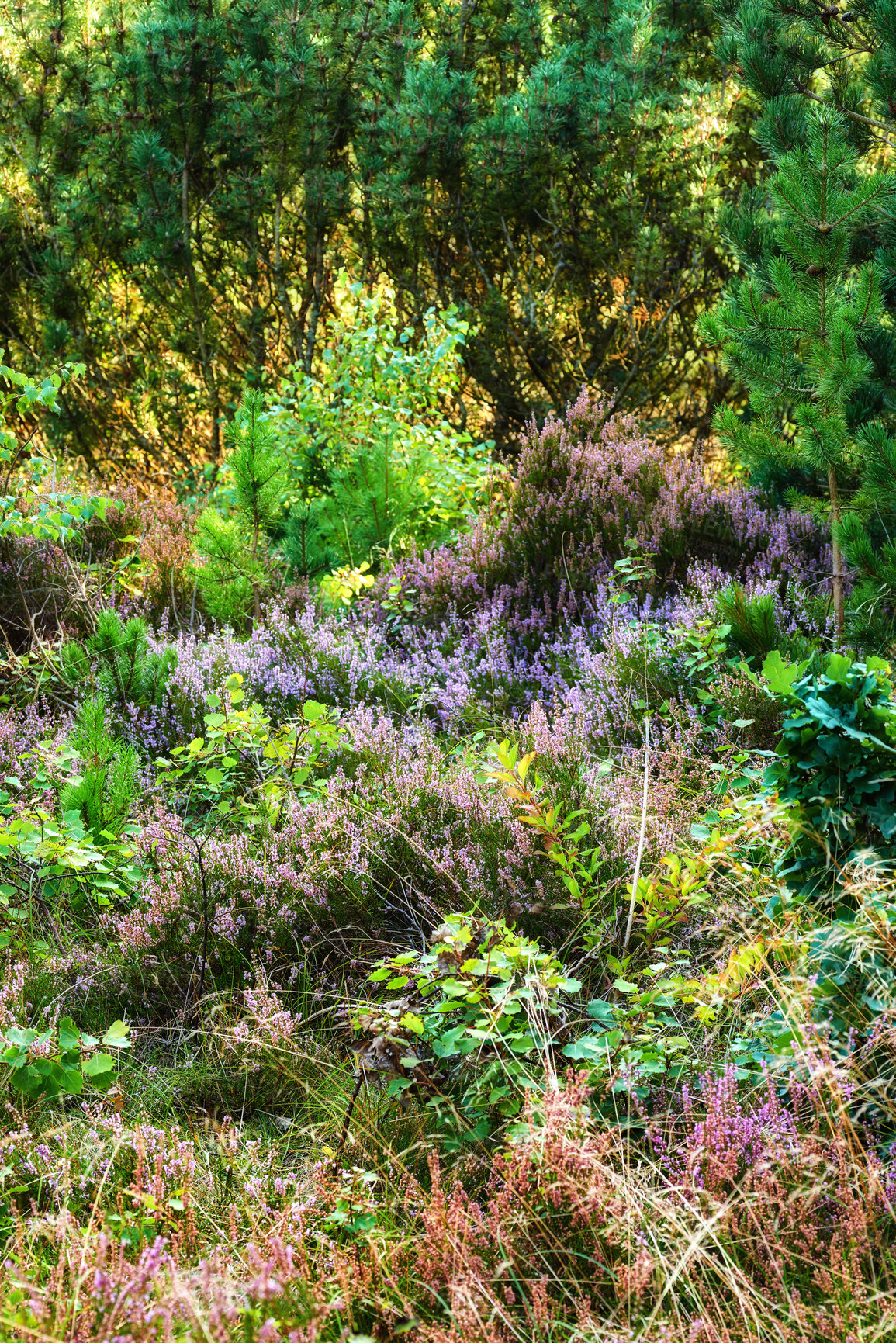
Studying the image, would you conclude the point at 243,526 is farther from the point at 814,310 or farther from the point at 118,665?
the point at 814,310

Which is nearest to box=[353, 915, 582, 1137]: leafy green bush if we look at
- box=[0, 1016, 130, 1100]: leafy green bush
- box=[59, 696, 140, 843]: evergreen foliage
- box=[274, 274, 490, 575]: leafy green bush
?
box=[0, 1016, 130, 1100]: leafy green bush

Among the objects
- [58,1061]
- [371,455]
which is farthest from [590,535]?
[58,1061]

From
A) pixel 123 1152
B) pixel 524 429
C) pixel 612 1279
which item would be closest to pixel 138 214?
pixel 524 429

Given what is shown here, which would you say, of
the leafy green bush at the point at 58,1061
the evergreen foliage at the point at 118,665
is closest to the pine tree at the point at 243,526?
the evergreen foliage at the point at 118,665

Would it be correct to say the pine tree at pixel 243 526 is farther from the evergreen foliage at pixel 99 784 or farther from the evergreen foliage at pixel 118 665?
the evergreen foliage at pixel 99 784

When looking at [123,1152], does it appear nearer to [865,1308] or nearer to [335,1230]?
[335,1230]

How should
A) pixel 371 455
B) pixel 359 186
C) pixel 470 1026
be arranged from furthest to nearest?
pixel 359 186 < pixel 371 455 < pixel 470 1026

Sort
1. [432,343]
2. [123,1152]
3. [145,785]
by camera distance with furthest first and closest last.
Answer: [432,343] → [145,785] → [123,1152]

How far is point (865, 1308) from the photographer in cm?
152

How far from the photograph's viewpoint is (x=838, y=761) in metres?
1.94

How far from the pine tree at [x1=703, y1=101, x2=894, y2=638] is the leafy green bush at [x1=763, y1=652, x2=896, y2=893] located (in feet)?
5.96

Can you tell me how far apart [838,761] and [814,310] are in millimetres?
2166

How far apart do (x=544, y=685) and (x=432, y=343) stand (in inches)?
141

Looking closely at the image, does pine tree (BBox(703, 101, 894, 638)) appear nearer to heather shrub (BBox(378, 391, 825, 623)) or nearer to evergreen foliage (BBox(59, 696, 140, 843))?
heather shrub (BBox(378, 391, 825, 623))
